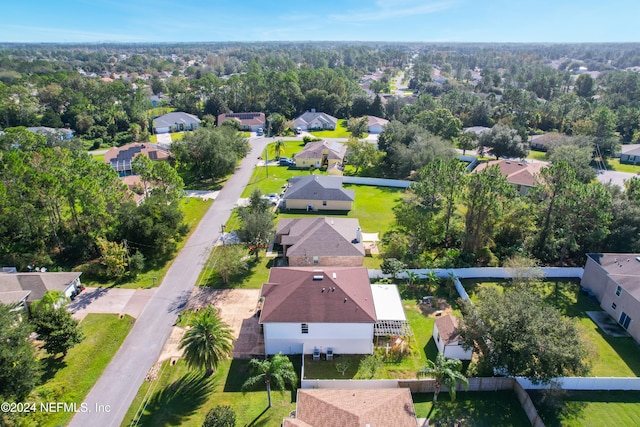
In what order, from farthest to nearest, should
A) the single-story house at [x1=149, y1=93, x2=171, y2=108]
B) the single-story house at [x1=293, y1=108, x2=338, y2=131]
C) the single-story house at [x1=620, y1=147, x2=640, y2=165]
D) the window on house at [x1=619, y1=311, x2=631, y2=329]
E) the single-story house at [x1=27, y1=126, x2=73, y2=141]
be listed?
1. the single-story house at [x1=149, y1=93, x2=171, y2=108]
2. the single-story house at [x1=293, y1=108, x2=338, y2=131]
3. the single-story house at [x1=27, y1=126, x2=73, y2=141]
4. the single-story house at [x1=620, y1=147, x2=640, y2=165]
5. the window on house at [x1=619, y1=311, x2=631, y2=329]

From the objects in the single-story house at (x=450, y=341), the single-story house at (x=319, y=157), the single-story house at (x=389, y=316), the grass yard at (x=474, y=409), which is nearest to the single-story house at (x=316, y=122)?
the single-story house at (x=319, y=157)

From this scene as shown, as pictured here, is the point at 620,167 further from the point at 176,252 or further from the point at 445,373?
the point at 176,252

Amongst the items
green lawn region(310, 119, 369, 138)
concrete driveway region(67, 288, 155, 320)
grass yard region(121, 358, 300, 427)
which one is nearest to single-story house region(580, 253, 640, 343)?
grass yard region(121, 358, 300, 427)

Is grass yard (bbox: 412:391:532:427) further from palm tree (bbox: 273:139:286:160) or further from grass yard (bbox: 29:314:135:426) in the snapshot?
palm tree (bbox: 273:139:286:160)

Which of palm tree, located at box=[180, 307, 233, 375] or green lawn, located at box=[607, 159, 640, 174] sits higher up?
palm tree, located at box=[180, 307, 233, 375]

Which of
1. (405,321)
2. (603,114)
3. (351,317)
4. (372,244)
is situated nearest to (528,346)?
(405,321)

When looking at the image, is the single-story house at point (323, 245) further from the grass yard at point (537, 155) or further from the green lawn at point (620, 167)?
the green lawn at point (620, 167)
